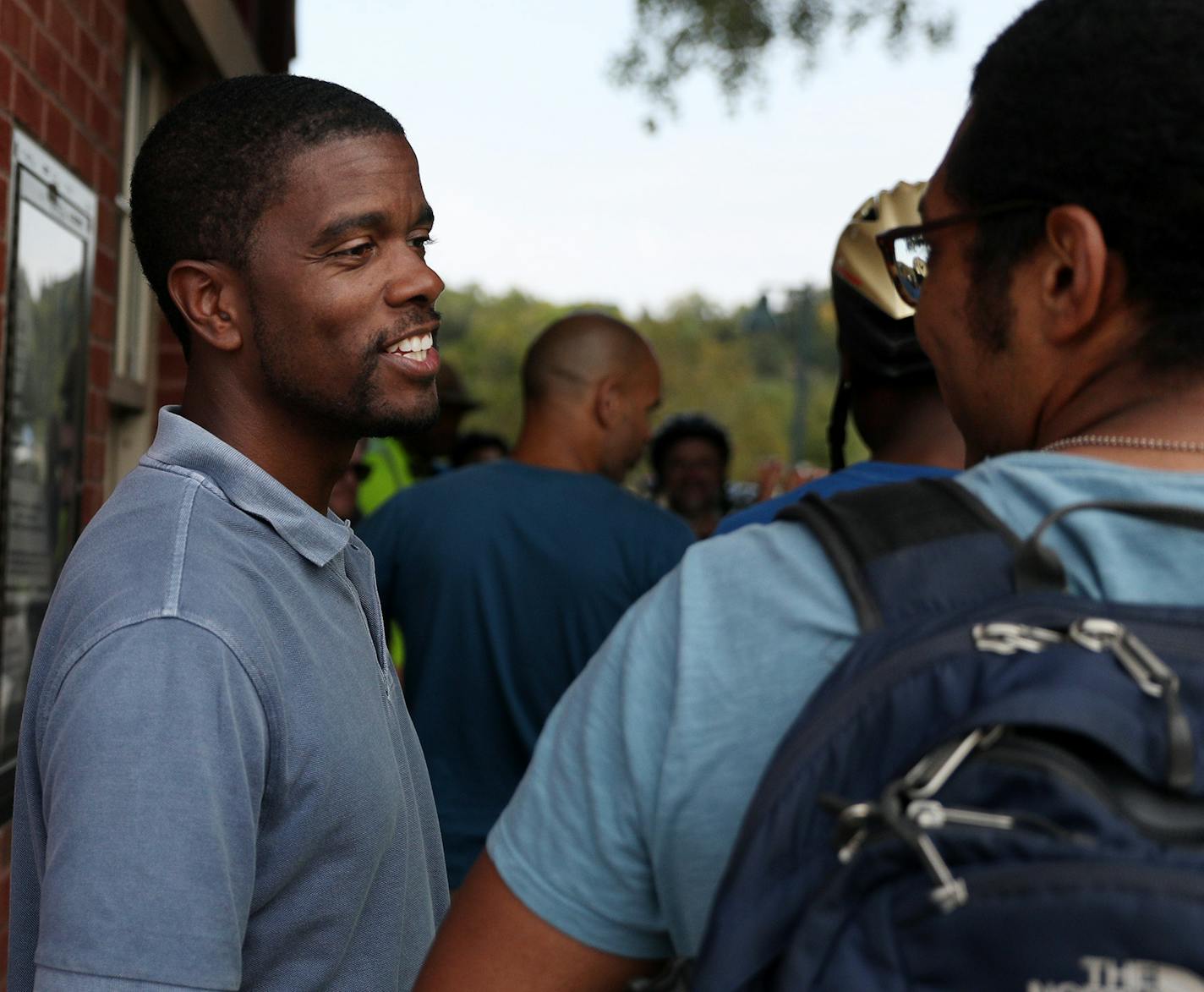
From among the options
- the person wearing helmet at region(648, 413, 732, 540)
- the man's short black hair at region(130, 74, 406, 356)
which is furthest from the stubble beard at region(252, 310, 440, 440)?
the person wearing helmet at region(648, 413, 732, 540)

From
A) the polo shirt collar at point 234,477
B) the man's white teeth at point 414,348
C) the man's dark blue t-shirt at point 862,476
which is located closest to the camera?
the polo shirt collar at point 234,477

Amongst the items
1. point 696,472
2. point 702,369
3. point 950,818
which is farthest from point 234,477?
point 702,369

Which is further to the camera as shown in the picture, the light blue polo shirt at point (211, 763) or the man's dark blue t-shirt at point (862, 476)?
the man's dark blue t-shirt at point (862, 476)

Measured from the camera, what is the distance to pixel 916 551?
3.47 ft

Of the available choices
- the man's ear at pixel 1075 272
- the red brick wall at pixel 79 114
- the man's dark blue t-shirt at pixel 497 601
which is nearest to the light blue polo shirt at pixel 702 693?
the man's ear at pixel 1075 272

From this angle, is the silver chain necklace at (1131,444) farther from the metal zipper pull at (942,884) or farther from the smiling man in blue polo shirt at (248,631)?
the smiling man in blue polo shirt at (248,631)

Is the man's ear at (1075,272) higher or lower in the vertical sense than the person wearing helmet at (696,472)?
higher

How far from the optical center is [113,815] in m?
1.41

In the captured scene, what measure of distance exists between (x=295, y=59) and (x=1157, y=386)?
256 inches

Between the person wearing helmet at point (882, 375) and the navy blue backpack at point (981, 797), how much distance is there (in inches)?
62.7

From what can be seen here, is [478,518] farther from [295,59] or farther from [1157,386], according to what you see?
[295,59]

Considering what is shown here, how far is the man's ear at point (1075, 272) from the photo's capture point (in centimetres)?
112

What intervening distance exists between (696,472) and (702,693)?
761cm

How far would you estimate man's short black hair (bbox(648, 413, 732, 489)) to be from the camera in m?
8.78
